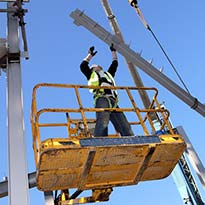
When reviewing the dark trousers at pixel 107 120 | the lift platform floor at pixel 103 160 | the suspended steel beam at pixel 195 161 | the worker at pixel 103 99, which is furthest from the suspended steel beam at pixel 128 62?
the lift platform floor at pixel 103 160

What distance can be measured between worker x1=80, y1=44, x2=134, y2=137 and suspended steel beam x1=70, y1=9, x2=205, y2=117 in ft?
9.05

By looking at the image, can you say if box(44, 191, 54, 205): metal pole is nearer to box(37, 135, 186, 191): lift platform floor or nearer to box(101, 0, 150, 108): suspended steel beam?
box(37, 135, 186, 191): lift platform floor

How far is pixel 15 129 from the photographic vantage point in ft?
20.1

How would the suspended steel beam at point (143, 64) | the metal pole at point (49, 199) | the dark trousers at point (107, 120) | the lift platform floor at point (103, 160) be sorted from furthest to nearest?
the suspended steel beam at point (143, 64) → the metal pole at point (49, 199) → the dark trousers at point (107, 120) → the lift platform floor at point (103, 160)

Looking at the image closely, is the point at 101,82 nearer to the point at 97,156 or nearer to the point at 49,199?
the point at 97,156

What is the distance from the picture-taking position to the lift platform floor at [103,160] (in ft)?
17.9

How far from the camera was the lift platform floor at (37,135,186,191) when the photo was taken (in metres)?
5.46

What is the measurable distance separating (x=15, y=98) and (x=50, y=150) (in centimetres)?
182

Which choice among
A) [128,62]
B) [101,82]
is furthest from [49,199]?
[128,62]

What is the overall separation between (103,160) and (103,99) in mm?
1298

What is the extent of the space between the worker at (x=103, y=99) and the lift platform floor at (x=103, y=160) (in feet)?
2.09

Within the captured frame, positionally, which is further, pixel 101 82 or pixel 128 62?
pixel 128 62

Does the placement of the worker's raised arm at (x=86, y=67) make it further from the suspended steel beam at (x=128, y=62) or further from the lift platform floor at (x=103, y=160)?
the suspended steel beam at (x=128, y=62)

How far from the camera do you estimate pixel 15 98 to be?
259 inches
